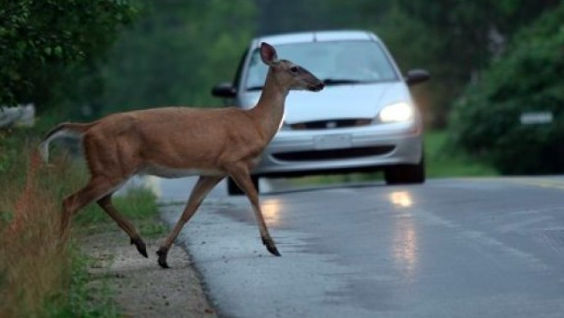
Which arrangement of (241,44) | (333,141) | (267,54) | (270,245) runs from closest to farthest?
(270,245) → (267,54) → (333,141) → (241,44)

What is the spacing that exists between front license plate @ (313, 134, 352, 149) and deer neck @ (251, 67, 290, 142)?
4678mm

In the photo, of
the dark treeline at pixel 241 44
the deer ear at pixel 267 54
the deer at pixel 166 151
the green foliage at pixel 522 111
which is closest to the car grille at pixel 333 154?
the deer ear at pixel 267 54

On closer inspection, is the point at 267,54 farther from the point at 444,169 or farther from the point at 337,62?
the point at 444,169

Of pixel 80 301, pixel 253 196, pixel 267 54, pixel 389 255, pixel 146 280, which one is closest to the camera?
pixel 80 301

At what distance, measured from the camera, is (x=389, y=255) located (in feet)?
36.9

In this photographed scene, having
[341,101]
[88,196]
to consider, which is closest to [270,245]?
[88,196]

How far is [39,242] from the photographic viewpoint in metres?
10.3

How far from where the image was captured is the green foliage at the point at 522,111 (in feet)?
114

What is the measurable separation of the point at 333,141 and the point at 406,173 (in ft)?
3.96

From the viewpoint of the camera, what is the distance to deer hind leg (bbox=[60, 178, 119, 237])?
37.2 ft

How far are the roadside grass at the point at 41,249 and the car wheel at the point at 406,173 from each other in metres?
4.69

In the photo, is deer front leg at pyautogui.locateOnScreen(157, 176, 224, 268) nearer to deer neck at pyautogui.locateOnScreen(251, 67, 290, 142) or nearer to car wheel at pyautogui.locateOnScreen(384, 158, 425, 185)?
deer neck at pyautogui.locateOnScreen(251, 67, 290, 142)

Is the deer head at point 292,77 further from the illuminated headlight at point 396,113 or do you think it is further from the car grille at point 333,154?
the illuminated headlight at point 396,113

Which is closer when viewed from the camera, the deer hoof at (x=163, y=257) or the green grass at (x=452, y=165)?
the deer hoof at (x=163, y=257)
